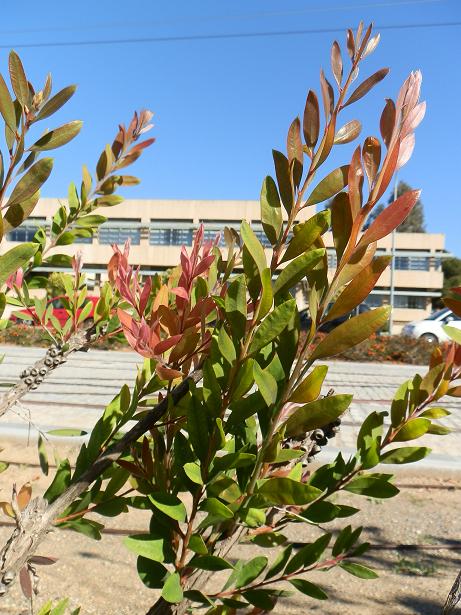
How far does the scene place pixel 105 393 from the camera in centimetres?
764

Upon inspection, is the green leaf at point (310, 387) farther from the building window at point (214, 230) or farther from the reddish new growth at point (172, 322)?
the building window at point (214, 230)

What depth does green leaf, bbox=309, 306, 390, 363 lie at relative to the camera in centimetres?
50

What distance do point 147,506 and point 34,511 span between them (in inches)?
4.8

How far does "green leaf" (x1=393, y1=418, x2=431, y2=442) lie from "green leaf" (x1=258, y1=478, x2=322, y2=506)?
17cm

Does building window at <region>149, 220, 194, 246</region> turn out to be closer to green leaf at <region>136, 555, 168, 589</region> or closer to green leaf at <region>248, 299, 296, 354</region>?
green leaf at <region>248, 299, 296, 354</region>

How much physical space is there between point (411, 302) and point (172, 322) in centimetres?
→ 3750

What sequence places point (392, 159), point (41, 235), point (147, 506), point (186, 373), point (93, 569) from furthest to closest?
1. point (93, 569)
2. point (41, 235)
3. point (186, 373)
4. point (147, 506)
5. point (392, 159)

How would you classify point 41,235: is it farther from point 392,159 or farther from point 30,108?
point 392,159

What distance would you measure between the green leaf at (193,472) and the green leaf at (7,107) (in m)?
0.38

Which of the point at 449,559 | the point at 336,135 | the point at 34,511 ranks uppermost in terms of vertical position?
the point at 336,135

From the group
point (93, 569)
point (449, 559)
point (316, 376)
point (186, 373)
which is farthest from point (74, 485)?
point (449, 559)

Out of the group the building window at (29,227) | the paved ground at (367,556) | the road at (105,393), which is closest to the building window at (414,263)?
the road at (105,393)

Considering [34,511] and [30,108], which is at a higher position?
[30,108]

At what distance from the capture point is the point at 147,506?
1.94 feet
